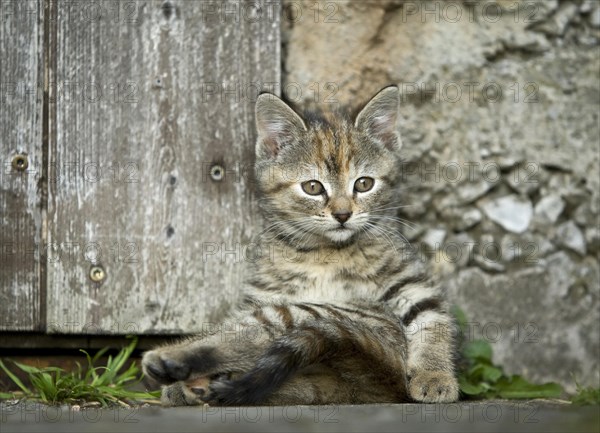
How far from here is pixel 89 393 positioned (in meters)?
3.89

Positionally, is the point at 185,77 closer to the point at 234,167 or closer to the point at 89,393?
the point at 234,167

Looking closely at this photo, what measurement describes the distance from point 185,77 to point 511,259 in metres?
2.13

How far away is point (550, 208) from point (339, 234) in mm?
Answer: 1443

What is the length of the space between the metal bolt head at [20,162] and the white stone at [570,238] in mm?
2997

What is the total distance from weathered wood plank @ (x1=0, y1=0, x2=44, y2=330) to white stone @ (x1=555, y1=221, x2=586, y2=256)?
2909 mm

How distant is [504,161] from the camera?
508 centimetres

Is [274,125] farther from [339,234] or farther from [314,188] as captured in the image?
[339,234]

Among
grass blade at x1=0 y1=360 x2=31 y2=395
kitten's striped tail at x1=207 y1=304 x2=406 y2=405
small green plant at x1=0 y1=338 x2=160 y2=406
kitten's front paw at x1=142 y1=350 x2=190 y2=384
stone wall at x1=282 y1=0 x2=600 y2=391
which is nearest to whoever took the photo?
kitten's striped tail at x1=207 y1=304 x2=406 y2=405

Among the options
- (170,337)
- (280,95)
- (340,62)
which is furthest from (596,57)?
(170,337)

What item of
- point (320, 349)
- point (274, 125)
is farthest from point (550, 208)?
point (320, 349)

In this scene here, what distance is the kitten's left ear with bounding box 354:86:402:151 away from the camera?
4617 mm

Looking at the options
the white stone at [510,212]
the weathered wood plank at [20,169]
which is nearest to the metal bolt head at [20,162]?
the weathered wood plank at [20,169]

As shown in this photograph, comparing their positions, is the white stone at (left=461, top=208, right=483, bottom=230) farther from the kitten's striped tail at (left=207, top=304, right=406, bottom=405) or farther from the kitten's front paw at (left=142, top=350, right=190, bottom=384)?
the kitten's front paw at (left=142, top=350, right=190, bottom=384)

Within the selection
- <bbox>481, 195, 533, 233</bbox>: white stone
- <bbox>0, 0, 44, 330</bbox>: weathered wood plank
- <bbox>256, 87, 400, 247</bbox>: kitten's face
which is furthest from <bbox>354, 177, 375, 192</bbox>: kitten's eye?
<bbox>0, 0, 44, 330</bbox>: weathered wood plank
